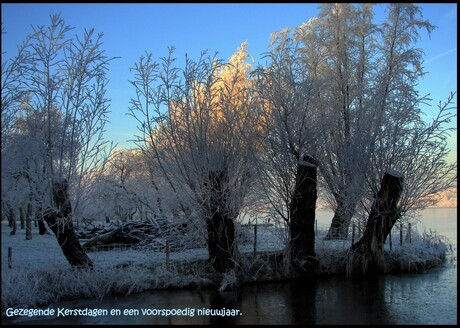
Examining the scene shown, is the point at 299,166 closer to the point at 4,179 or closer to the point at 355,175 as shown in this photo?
the point at 355,175

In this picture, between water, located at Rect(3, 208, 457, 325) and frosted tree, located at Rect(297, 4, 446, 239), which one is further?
frosted tree, located at Rect(297, 4, 446, 239)

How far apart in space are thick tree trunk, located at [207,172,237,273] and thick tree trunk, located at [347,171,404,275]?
12.9ft

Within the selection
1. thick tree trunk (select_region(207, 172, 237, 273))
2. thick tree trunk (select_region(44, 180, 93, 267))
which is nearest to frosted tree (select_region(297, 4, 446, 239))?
thick tree trunk (select_region(207, 172, 237, 273))

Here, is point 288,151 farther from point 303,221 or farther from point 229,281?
point 229,281

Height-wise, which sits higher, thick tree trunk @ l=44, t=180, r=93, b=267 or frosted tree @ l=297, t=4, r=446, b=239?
frosted tree @ l=297, t=4, r=446, b=239

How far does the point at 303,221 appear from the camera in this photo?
1262 centimetres

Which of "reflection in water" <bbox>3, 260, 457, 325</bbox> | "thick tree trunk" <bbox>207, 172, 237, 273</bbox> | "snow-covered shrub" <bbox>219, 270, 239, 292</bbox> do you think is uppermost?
"thick tree trunk" <bbox>207, 172, 237, 273</bbox>

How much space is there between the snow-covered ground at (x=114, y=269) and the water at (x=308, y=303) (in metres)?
0.42

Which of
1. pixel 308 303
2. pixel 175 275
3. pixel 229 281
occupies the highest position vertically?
pixel 175 275

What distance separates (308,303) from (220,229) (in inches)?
131

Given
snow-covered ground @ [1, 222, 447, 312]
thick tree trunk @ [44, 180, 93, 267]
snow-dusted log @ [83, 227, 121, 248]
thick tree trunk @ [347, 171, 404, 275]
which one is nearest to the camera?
snow-covered ground @ [1, 222, 447, 312]

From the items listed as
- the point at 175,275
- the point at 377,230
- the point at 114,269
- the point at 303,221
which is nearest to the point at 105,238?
the point at 114,269

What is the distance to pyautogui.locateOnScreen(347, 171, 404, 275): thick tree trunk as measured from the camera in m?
13.0

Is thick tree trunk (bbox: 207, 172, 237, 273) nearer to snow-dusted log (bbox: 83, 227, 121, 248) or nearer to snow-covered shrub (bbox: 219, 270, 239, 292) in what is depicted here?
snow-covered shrub (bbox: 219, 270, 239, 292)
